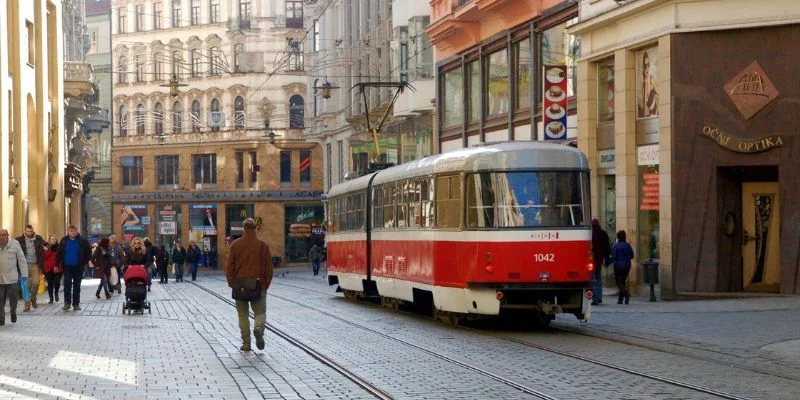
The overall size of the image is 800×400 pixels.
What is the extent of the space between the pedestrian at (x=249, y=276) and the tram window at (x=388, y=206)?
9106mm

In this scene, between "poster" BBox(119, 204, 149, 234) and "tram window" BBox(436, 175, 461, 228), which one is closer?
"tram window" BBox(436, 175, 461, 228)

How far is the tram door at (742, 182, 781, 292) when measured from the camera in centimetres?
3005

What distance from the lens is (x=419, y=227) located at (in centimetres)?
2553

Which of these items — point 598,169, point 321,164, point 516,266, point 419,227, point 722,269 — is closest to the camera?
point 516,266

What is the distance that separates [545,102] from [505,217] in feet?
28.5

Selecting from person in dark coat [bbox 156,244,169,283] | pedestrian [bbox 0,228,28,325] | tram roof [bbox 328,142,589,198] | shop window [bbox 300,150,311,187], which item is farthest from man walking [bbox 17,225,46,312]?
shop window [bbox 300,150,311,187]

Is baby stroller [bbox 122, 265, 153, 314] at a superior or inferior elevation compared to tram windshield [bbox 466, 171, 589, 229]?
inferior

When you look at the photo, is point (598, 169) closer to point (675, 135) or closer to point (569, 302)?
point (675, 135)

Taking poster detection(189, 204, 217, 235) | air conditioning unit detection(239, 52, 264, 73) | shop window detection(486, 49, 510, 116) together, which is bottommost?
poster detection(189, 204, 217, 235)

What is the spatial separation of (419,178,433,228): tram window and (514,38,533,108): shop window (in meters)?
14.8

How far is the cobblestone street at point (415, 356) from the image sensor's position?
14.3 meters

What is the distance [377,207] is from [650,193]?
6.17 m

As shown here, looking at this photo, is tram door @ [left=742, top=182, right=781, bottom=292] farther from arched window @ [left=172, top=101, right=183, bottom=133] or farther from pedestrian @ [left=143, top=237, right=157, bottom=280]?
arched window @ [left=172, top=101, right=183, bottom=133]

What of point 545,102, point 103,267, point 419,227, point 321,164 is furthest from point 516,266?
point 321,164
